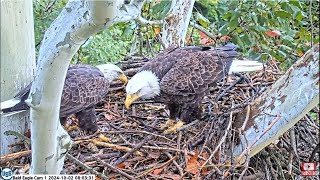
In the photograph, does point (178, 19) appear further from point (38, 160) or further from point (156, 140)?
point (38, 160)

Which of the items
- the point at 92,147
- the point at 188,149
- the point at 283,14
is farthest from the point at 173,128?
the point at 283,14

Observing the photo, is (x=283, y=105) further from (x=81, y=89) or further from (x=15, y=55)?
(x=15, y=55)

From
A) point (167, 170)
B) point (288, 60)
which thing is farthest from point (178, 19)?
point (167, 170)

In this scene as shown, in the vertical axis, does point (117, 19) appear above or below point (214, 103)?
above

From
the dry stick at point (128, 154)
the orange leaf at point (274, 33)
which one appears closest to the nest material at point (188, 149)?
the dry stick at point (128, 154)

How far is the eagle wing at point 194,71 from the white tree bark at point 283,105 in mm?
524

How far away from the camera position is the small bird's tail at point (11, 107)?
7.30ft

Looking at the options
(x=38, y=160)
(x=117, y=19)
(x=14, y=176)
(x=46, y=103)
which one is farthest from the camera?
(x=14, y=176)

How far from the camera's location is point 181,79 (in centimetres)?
262

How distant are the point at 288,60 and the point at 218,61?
64cm

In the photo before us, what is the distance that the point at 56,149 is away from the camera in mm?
1662

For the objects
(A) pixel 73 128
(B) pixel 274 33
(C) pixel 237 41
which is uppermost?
(B) pixel 274 33

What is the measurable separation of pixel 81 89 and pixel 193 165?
0.78 meters

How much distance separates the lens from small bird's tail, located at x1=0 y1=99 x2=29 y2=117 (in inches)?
87.6
